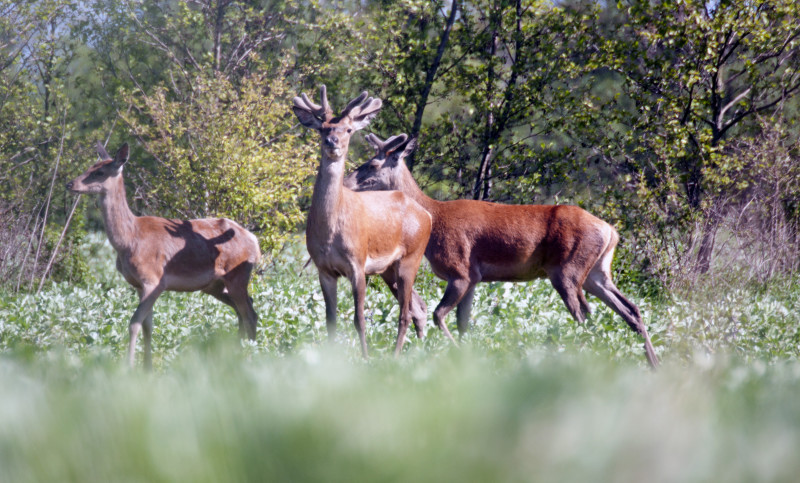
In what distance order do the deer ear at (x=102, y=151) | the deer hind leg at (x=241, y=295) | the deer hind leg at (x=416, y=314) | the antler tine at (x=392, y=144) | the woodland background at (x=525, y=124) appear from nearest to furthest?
1. the deer ear at (x=102, y=151)
2. the deer hind leg at (x=241, y=295)
3. the deer hind leg at (x=416, y=314)
4. the antler tine at (x=392, y=144)
5. the woodland background at (x=525, y=124)

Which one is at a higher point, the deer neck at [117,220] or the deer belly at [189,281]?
the deer neck at [117,220]

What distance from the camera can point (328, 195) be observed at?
6.11 m

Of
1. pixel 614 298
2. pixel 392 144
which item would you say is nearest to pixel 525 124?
pixel 392 144

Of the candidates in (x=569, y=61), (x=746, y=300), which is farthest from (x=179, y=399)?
(x=569, y=61)

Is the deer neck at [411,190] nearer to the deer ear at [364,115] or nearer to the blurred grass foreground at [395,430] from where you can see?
the deer ear at [364,115]

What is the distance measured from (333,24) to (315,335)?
853 cm

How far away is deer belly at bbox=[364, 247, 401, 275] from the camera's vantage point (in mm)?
6516

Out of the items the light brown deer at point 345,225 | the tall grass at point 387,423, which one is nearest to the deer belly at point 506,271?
the light brown deer at point 345,225

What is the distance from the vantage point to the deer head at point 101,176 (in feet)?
20.8

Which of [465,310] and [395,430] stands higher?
[395,430]

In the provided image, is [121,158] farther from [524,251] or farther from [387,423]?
[387,423]

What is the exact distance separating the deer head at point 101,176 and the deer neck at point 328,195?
64.7 inches

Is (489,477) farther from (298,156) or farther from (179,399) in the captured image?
(298,156)

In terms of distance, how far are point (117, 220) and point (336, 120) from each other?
196cm
